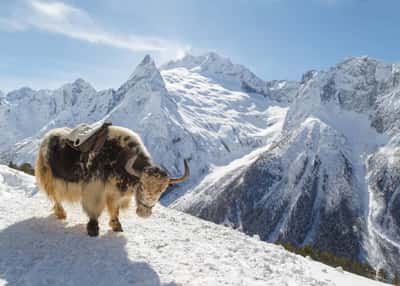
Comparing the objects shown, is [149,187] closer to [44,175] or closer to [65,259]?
[65,259]

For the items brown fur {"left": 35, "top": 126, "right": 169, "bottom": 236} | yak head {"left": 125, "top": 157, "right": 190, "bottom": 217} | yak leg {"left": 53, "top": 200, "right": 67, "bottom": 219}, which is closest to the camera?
yak head {"left": 125, "top": 157, "right": 190, "bottom": 217}

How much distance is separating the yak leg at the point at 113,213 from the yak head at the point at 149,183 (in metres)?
1.26

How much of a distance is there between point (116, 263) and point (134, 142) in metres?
3.19

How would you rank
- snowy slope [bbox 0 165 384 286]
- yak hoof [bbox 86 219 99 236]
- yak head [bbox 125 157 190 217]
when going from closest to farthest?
1. snowy slope [bbox 0 165 384 286]
2. yak head [bbox 125 157 190 217]
3. yak hoof [bbox 86 219 99 236]

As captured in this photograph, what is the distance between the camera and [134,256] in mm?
10023

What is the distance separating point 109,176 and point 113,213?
4.35ft

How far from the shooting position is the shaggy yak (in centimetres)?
1012

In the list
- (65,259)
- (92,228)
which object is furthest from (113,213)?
(65,259)

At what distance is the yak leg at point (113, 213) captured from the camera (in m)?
11.3

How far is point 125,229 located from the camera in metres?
12.2

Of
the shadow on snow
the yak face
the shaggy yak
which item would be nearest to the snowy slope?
the shadow on snow

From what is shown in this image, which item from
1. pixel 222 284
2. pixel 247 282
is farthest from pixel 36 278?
pixel 247 282

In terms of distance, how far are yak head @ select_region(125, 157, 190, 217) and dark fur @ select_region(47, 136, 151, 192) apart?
0.27 m

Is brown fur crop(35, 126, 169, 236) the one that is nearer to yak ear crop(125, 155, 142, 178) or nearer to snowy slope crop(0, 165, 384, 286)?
yak ear crop(125, 155, 142, 178)
